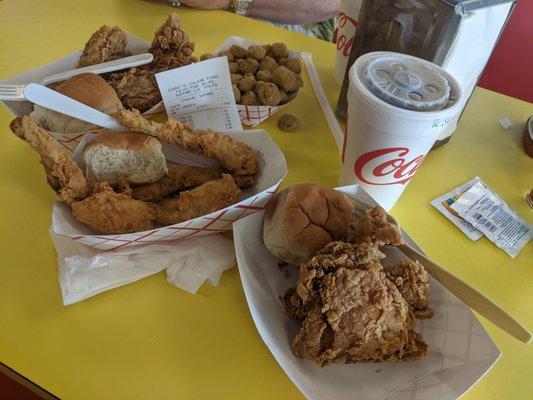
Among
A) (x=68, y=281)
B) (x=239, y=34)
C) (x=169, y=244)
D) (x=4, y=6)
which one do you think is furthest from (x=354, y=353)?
(x=4, y=6)

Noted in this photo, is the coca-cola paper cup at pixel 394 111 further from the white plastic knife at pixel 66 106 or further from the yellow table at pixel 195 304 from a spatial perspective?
the white plastic knife at pixel 66 106

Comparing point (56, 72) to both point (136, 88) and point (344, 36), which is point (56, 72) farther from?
point (344, 36)

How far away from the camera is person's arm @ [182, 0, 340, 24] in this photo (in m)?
1.40

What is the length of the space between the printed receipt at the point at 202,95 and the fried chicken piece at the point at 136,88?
0.33 ft

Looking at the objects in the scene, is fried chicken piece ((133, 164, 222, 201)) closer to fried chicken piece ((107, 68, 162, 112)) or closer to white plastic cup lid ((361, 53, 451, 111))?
fried chicken piece ((107, 68, 162, 112))

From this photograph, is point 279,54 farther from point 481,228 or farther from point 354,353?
point 354,353

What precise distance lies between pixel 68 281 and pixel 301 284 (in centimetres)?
40

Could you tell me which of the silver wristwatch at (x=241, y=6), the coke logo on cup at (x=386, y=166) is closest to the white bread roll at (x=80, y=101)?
the coke logo on cup at (x=386, y=166)

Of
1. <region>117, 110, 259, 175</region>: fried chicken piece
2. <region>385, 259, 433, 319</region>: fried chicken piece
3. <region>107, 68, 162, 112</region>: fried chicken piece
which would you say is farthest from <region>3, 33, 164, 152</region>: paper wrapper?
<region>385, 259, 433, 319</region>: fried chicken piece

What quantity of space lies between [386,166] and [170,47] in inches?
25.1

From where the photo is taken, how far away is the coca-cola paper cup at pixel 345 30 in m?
1.00

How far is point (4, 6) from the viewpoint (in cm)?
135

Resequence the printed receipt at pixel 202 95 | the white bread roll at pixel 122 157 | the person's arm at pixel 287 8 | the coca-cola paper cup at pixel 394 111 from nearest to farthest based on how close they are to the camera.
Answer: the coca-cola paper cup at pixel 394 111 → the white bread roll at pixel 122 157 → the printed receipt at pixel 202 95 → the person's arm at pixel 287 8

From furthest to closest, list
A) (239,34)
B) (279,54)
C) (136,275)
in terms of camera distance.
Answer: (239,34) < (279,54) < (136,275)
